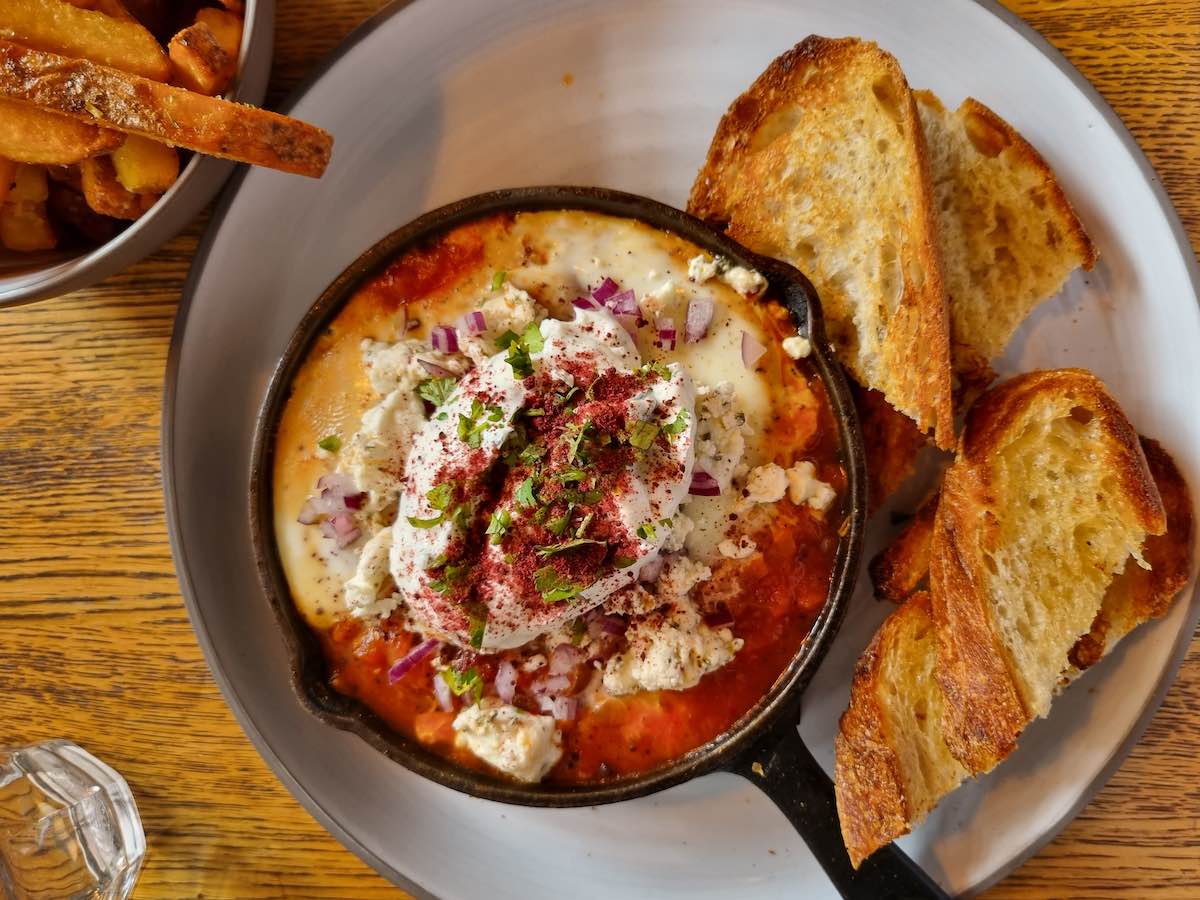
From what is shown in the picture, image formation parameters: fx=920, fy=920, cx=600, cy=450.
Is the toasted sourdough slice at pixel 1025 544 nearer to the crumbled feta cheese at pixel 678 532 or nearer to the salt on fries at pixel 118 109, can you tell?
the crumbled feta cheese at pixel 678 532

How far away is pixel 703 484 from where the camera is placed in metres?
2.02

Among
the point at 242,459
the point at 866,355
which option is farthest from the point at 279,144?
the point at 866,355

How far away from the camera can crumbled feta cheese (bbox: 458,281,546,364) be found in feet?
6.70

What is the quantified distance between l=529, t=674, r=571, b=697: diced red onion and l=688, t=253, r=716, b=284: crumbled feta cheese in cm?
94

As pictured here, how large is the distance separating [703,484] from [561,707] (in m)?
0.60

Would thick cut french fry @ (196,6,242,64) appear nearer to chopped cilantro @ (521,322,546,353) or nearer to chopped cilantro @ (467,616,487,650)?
chopped cilantro @ (521,322,546,353)

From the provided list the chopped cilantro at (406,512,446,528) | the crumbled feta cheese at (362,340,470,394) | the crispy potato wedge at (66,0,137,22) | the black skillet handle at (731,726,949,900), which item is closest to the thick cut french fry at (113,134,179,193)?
the crispy potato wedge at (66,0,137,22)

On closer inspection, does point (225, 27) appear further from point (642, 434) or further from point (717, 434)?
point (717, 434)

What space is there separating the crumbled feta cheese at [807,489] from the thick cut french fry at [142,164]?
60.6 inches

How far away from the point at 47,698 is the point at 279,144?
1720 millimetres

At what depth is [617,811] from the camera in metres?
2.41

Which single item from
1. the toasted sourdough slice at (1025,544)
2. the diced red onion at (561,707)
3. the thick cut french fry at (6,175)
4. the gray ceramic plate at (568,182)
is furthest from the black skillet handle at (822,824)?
the thick cut french fry at (6,175)

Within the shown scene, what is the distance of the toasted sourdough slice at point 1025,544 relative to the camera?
6.70 feet

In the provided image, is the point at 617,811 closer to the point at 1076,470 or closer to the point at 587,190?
the point at 1076,470
